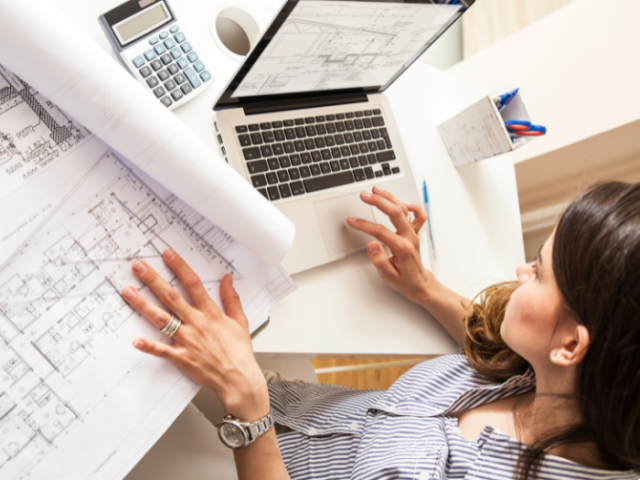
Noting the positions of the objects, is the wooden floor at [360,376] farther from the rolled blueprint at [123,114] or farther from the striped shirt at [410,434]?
the rolled blueprint at [123,114]

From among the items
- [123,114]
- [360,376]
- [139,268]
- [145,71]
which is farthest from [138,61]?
[360,376]

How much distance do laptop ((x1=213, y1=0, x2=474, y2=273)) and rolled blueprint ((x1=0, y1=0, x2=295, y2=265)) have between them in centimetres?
12

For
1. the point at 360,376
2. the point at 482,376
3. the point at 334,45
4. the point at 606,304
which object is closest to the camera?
Answer: the point at 606,304

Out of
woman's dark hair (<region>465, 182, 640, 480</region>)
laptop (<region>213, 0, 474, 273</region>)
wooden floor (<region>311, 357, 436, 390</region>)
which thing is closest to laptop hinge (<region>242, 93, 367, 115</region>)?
laptop (<region>213, 0, 474, 273</region>)

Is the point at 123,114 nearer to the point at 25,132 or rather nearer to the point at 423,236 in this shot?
the point at 25,132

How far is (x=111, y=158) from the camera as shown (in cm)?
48

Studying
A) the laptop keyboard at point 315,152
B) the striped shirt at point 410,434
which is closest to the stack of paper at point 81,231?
the laptop keyboard at point 315,152

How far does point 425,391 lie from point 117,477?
42 cm

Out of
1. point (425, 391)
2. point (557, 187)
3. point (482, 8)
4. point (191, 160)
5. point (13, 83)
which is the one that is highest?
point (13, 83)

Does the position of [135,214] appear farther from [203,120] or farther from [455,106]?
[455,106]

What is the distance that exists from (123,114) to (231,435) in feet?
1.33

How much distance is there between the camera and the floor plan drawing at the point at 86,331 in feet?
1.35

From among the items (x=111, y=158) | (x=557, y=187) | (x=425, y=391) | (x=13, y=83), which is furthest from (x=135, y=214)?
(x=557, y=187)

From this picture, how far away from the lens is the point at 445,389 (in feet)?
2.10
